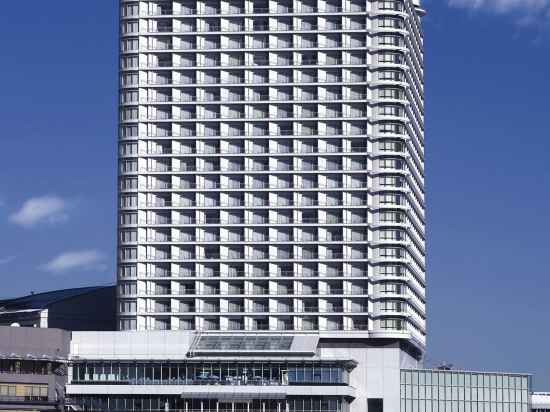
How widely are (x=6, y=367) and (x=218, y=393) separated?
95.5 ft

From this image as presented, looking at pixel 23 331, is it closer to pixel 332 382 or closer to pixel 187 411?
pixel 187 411

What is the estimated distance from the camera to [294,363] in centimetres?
19988

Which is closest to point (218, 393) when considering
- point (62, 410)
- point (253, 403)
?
point (253, 403)

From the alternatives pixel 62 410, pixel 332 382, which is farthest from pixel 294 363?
pixel 62 410

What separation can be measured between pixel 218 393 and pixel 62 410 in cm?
2180

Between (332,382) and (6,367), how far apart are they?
44.6 m

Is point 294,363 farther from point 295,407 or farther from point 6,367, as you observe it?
point 6,367

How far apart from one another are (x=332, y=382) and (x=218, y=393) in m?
15.7

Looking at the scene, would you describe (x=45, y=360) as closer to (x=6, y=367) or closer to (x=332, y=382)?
(x=6, y=367)

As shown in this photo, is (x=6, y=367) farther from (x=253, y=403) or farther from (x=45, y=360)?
(x=253, y=403)

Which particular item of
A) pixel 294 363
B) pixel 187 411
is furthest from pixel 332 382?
pixel 187 411

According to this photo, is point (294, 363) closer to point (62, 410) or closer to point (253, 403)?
point (253, 403)

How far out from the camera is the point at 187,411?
19950 centimetres

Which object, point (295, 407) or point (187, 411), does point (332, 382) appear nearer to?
point (295, 407)
